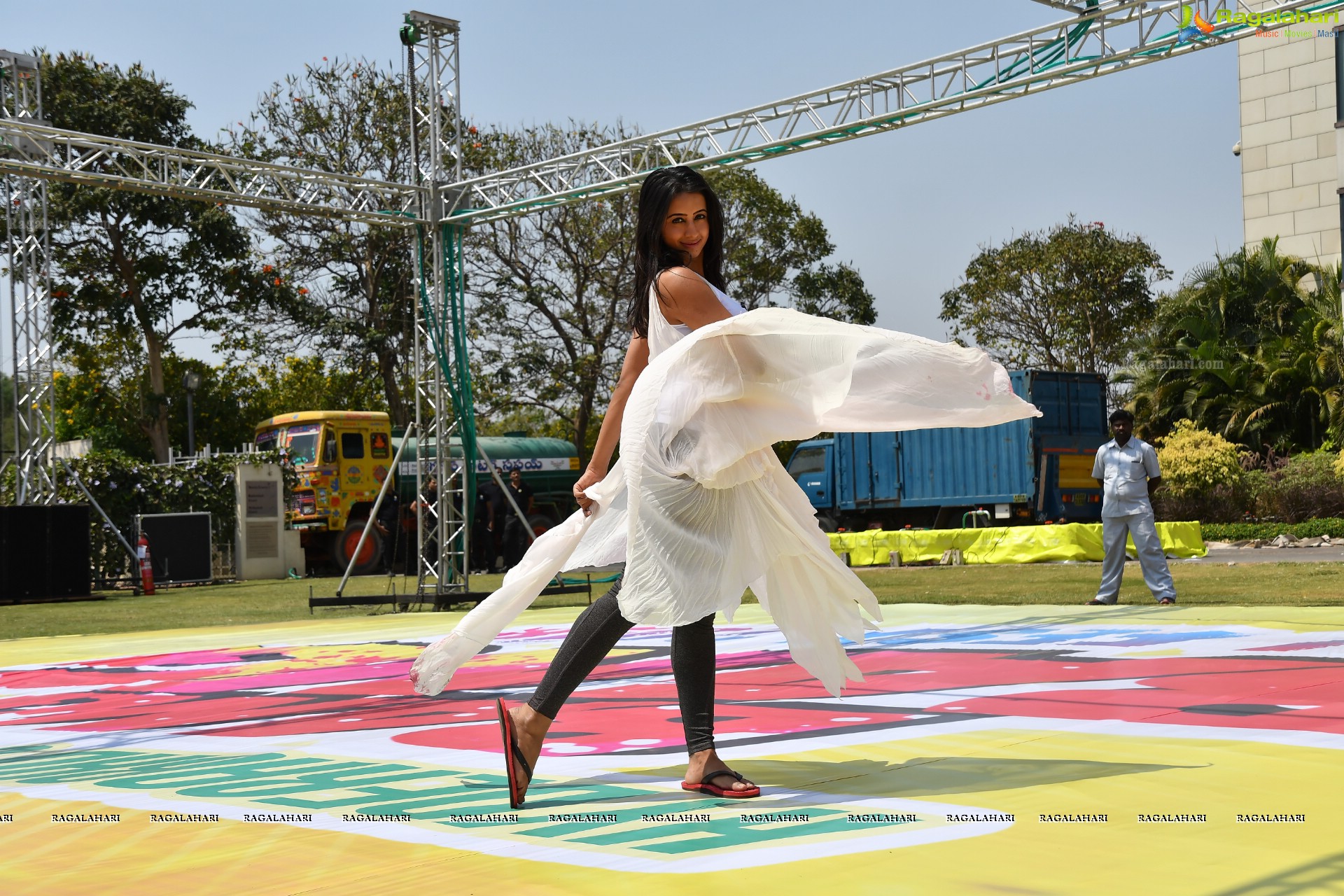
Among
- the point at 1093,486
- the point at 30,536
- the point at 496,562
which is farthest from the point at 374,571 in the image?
the point at 1093,486

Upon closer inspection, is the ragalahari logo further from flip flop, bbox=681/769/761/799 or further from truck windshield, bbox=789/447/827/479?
truck windshield, bbox=789/447/827/479

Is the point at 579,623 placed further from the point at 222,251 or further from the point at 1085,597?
the point at 222,251

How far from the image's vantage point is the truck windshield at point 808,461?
23.9 metres

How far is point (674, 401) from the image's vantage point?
3.17 metres

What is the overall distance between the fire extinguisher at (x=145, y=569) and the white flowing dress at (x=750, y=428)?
57.4 ft

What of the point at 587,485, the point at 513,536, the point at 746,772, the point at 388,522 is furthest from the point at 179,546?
the point at 746,772

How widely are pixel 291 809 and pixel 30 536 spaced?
15.3 meters

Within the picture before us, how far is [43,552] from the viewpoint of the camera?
16.8 meters

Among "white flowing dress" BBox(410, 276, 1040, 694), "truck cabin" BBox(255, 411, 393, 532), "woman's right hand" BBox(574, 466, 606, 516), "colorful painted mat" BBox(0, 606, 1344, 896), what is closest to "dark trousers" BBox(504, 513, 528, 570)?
"truck cabin" BBox(255, 411, 393, 532)

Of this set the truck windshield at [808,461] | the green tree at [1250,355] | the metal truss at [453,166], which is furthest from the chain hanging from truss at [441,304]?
the green tree at [1250,355]

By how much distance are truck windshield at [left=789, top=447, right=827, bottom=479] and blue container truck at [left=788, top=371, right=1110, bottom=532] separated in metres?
0.03

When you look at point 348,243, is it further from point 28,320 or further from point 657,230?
point 657,230

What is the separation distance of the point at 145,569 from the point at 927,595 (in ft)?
41.5

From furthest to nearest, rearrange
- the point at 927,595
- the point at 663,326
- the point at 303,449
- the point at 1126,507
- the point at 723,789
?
the point at 303,449 < the point at 927,595 < the point at 1126,507 < the point at 663,326 < the point at 723,789
